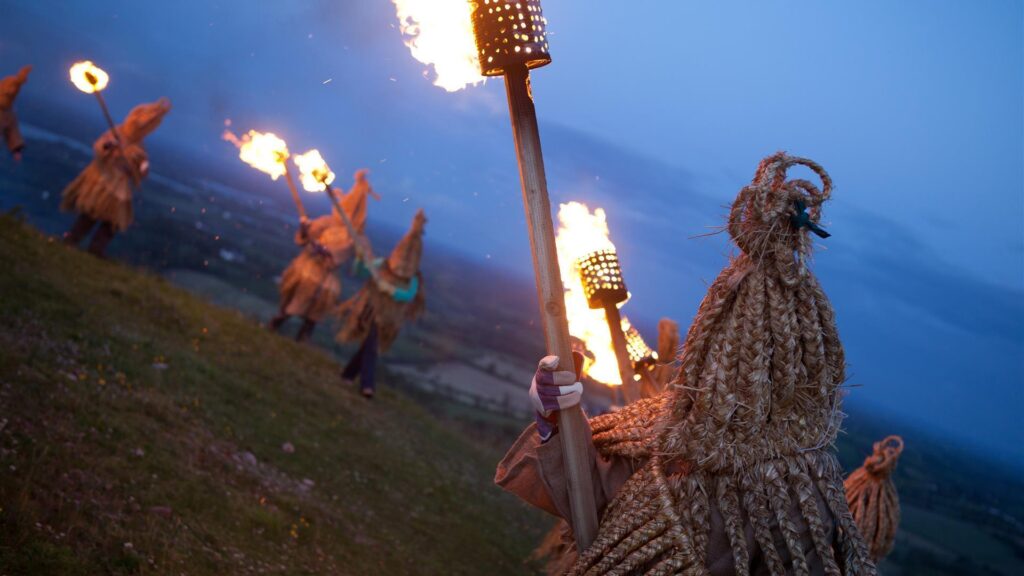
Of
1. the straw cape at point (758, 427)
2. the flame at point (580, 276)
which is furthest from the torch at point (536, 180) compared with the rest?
the flame at point (580, 276)

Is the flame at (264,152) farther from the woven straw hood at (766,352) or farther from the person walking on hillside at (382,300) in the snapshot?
the woven straw hood at (766,352)

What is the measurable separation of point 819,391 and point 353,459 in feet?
23.0

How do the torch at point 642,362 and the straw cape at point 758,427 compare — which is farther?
the torch at point 642,362

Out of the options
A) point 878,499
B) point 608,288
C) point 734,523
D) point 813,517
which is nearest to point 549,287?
point 734,523

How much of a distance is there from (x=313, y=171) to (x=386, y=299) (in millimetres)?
2872

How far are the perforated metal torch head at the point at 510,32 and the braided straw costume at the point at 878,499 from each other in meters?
3.80

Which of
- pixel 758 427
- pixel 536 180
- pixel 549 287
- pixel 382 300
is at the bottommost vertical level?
pixel 382 300

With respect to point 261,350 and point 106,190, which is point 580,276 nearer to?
point 261,350

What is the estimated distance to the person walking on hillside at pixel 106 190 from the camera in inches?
518

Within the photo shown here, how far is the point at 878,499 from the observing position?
230 inches

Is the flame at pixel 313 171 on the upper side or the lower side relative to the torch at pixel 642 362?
upper

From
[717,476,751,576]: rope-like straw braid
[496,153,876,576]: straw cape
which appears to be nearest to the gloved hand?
[496,153,876,576]: straw cape

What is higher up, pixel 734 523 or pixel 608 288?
pixel 608 288

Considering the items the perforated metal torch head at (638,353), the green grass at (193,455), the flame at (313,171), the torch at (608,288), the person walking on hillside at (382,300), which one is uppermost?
the flame at (313,171)
